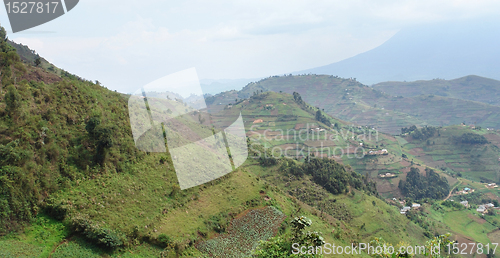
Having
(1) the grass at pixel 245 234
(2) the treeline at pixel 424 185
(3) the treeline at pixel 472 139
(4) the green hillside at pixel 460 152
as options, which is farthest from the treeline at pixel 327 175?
(3) the treeline at pixel 472 139

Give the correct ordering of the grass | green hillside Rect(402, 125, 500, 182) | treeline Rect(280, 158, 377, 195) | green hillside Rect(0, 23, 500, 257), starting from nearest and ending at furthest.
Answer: green hillside Rect(0, 23, 500, 257)
the grass
treeline Rect(280, 158, 377, 195)
green hillside Rect(402, 125, 500, 182)

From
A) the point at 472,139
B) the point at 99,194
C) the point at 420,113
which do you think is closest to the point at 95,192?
the point at 99,194

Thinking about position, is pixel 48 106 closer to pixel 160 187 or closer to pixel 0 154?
pixel 0 154

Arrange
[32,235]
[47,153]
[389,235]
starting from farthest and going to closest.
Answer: [389,235] → [47,153] → [32,235]

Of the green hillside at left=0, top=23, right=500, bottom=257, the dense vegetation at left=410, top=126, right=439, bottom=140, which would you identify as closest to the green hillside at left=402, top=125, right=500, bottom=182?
the dense vegetation at left=410, top=126, right=439, bottom=140

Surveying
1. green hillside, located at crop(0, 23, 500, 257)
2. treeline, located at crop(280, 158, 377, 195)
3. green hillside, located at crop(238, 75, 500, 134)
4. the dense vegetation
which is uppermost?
green hillside, located at crop(0, 23, 500, 257)

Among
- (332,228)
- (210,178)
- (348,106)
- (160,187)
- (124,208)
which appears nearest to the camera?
(124,208)

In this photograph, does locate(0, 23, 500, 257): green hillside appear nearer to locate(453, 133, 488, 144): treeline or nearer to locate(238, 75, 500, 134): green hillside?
locate(453, 133, 488, 144): treeline

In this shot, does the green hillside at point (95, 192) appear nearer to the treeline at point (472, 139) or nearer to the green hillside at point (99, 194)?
the green hillside at point (99, 194)

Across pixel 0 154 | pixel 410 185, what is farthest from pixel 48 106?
pixel 410 185
